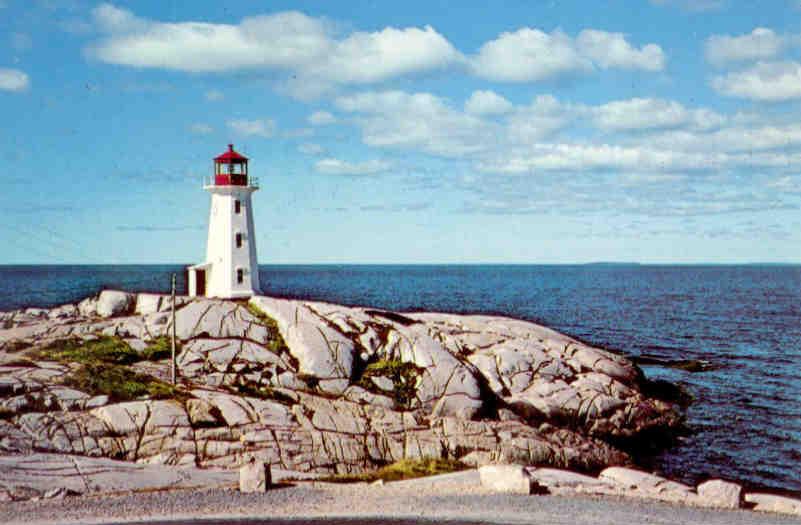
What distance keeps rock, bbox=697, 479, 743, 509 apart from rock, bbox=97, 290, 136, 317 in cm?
3342

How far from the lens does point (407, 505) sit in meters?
23.3

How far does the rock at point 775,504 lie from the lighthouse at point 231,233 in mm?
30119

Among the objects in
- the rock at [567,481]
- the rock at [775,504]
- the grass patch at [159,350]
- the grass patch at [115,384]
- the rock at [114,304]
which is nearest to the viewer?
the rock at [775,504]

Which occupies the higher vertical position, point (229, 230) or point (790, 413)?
point (229, 230)

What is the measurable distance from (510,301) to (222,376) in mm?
84670

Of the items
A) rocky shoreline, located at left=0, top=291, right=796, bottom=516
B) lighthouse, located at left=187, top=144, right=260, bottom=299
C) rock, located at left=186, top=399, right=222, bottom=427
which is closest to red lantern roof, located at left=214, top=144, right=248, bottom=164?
lighthouse, located at left=187, top=144, right=260, bottom=299

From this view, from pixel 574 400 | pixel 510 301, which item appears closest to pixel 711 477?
pixel 574 400

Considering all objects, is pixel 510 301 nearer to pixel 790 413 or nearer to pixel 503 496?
pixel 790 413

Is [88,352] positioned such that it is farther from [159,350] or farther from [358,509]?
[358,509]

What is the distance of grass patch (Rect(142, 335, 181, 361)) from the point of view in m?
36.4

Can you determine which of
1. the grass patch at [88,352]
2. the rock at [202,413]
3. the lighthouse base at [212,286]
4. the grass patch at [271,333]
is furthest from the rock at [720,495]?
the lighthouse base at [212,286]

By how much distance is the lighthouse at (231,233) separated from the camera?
44844 mm

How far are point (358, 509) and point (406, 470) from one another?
5.13 meters

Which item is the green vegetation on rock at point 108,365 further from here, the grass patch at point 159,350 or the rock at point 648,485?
the rock at point 648,485
